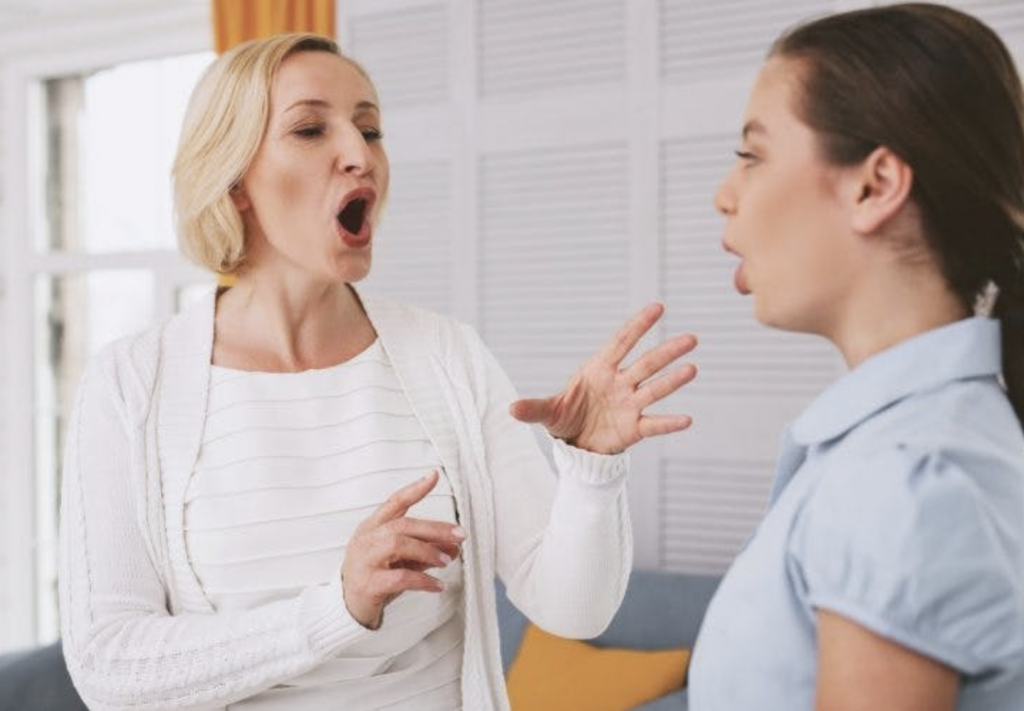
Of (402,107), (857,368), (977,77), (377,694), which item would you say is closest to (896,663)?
→ (857,368)

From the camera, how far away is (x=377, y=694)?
1.30 meters

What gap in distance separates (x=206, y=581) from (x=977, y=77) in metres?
0.98

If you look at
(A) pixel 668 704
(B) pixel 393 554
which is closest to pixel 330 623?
(B) pixel 393 554

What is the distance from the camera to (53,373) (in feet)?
14.5

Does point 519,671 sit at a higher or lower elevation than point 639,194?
lower

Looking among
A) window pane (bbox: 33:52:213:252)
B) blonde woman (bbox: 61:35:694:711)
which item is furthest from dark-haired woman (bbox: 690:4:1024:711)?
window pane (bbox: 33:52:213:252)

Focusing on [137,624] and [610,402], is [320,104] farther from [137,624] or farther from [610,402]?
[137,624]

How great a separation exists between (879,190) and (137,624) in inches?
36.4

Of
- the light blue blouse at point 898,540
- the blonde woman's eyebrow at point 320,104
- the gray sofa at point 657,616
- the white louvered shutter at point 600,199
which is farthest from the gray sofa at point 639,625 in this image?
the light blue blouse at point 898,540

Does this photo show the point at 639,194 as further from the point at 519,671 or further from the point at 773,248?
the point at 773,248

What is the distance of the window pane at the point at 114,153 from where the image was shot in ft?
13.7

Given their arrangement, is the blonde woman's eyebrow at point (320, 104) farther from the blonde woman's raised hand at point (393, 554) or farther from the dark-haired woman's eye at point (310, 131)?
the blonde woman's raised hand at point (393, 554)

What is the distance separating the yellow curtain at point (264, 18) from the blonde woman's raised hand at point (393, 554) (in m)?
A: 2.41

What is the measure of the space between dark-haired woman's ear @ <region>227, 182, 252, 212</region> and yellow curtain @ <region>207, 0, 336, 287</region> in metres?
2.04
